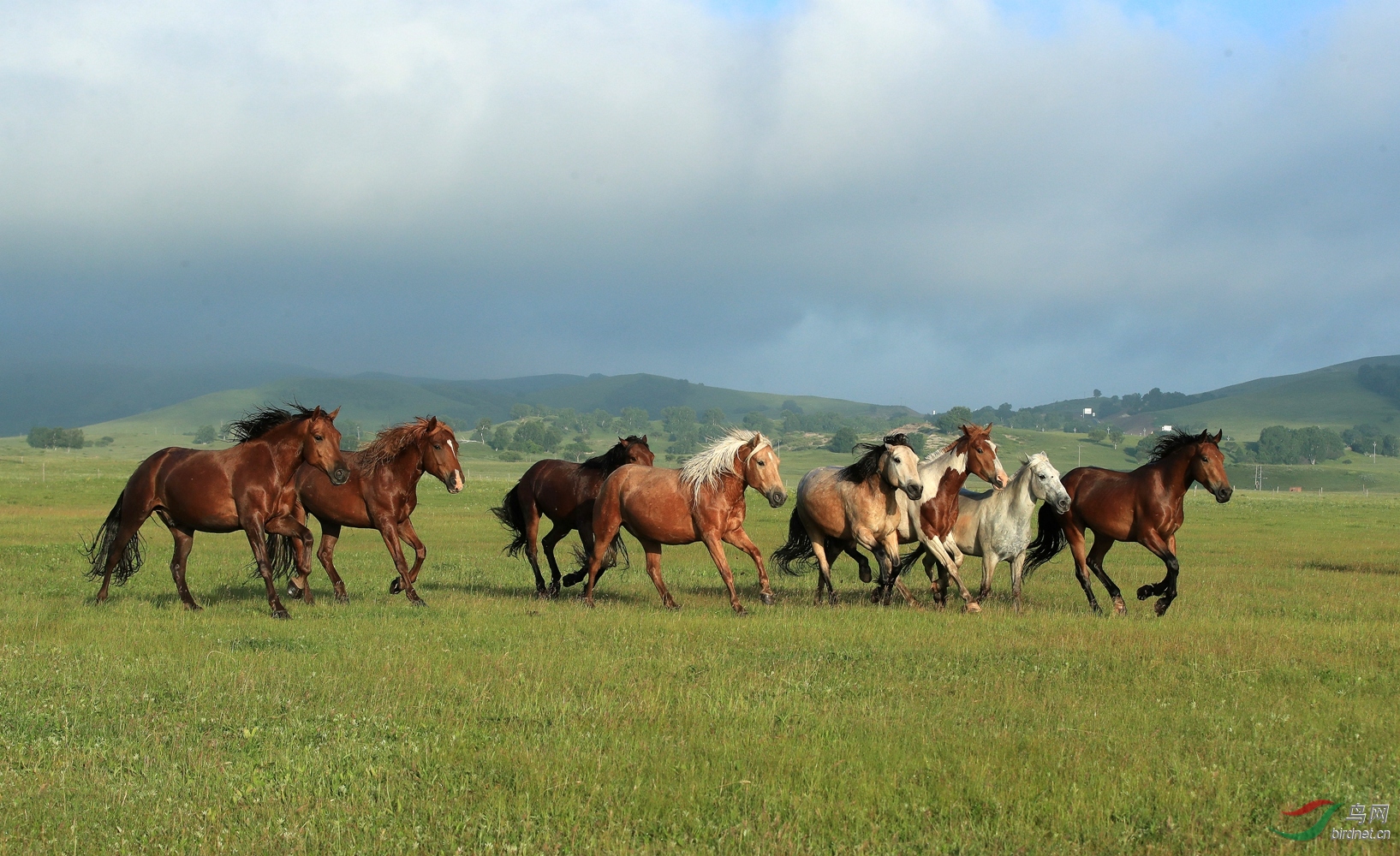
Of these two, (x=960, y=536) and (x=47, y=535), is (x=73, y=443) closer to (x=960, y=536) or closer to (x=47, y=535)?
(x=47, y=535)

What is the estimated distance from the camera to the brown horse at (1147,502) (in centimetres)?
1432

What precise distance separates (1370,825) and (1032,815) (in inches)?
70.4

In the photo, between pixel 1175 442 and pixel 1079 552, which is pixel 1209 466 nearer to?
pixel 1175 442

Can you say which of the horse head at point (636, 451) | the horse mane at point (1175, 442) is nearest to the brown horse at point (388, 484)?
the horse head at point (636, 451)

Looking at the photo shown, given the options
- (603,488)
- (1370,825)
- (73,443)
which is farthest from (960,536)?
(73,443)

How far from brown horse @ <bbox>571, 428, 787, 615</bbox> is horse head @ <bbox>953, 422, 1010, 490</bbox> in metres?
2.78

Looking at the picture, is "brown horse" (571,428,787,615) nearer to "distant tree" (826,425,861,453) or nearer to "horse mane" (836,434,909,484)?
"horse mane" (836,434,909,484)

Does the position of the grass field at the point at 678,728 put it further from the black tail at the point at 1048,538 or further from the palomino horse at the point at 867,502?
the black tail at the point at 1048,538

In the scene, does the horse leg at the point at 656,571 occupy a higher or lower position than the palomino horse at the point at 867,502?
lower

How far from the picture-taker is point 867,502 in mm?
15305

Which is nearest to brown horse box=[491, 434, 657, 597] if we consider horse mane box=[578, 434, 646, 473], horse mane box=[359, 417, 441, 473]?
horse mane box=[578, 434, 646, 473]

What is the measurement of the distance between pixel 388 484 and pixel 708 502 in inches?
175

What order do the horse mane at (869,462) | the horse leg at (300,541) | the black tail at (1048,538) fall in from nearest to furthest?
the horse leg at (300,541)
the horse mane at (869,462)
the black tail at (1048,538)

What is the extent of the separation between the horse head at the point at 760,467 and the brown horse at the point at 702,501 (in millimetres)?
11
